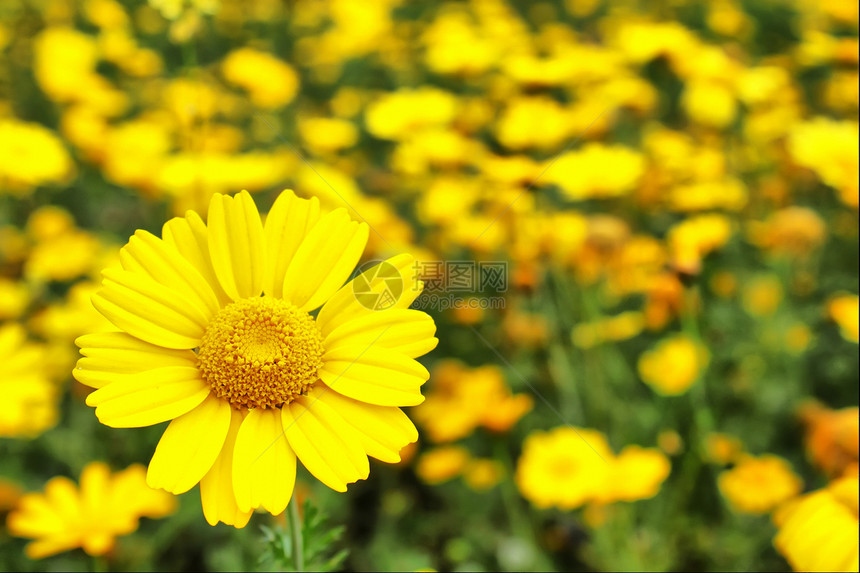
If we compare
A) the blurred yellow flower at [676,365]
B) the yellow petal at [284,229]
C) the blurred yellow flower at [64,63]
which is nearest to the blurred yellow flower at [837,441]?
the blurred yellow flower at [676,365]

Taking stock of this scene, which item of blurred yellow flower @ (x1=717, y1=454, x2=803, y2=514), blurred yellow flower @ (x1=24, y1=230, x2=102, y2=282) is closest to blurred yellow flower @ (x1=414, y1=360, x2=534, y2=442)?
blurred yellow flower @ (x1=717, y1=454, x2=803, y2=514)

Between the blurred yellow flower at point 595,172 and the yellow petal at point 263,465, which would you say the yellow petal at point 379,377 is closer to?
the yellow petal at point 263,465

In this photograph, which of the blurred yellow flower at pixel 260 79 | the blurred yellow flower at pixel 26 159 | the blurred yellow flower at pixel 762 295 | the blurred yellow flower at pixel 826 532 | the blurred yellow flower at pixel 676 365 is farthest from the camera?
the blurred yellow flower at pixel 260 79

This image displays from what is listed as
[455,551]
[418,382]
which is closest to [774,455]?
[455,551]

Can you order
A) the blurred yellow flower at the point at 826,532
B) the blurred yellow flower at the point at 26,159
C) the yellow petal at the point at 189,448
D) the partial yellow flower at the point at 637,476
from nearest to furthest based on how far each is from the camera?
the yellow petal at the point at 189,448 → the blurred yellow flower at the point at 826,532 → the partial yellow flower at the point at 637,476 → the blurred yellow flower at the point at 26,159

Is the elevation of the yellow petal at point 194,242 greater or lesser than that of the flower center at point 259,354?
greater

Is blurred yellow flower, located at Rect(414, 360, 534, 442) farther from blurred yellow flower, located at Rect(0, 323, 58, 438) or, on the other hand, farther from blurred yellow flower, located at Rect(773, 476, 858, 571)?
blurred yellow flower, located at Rect(0, 323, 58, 438)

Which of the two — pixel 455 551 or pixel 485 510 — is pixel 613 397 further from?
pixel 455 551

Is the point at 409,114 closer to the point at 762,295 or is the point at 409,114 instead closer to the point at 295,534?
the point at 762,295

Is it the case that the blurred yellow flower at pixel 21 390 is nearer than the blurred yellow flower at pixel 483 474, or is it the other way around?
the blurred yellow flower at pixel 21 390
